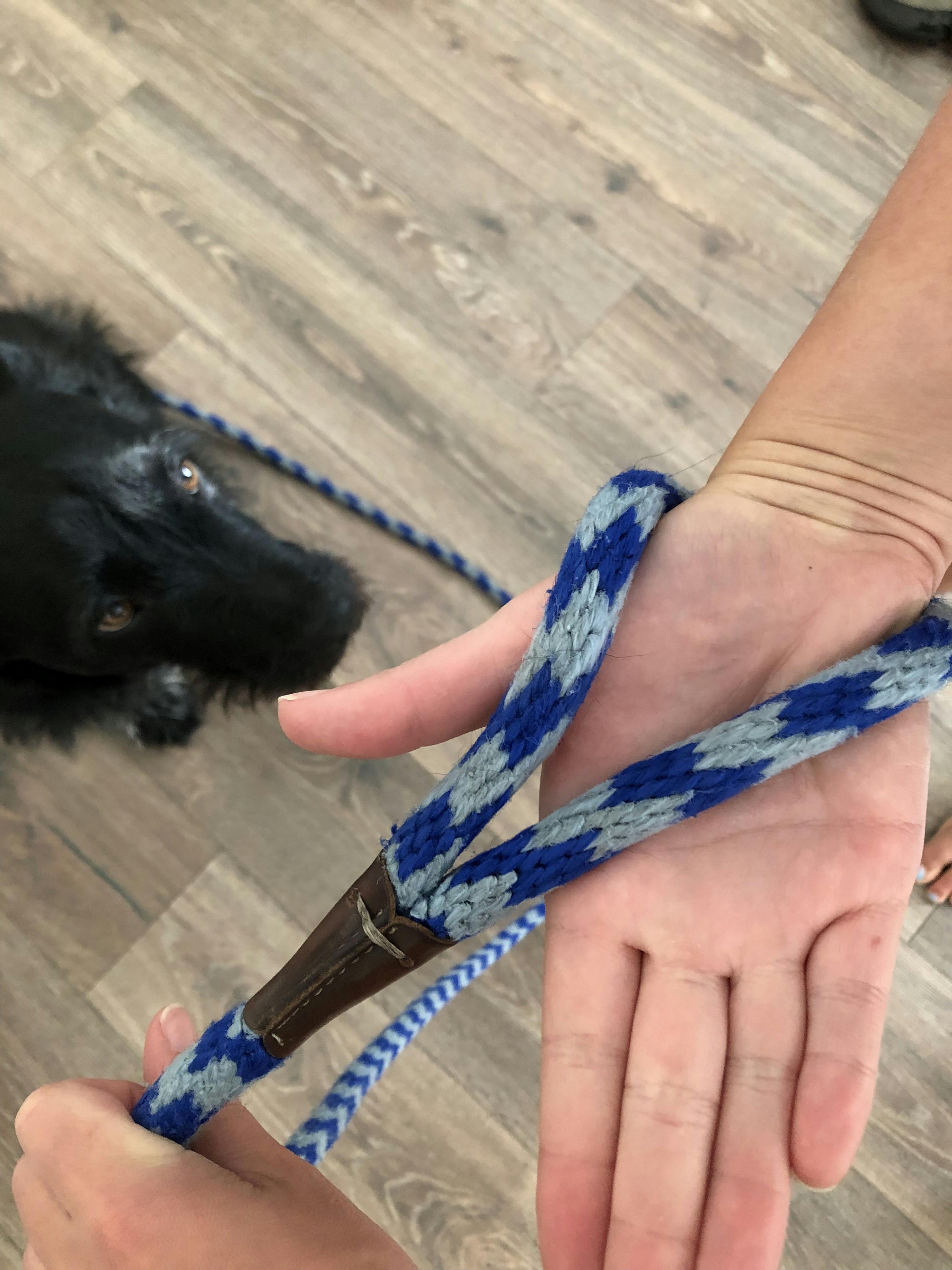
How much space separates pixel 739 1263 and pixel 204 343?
1.31m

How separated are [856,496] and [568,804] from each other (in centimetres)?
35

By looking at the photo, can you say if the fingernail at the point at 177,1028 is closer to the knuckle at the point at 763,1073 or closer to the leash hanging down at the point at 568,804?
the leash hanging down at the point at 568,804

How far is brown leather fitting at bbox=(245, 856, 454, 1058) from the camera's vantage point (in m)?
0.57

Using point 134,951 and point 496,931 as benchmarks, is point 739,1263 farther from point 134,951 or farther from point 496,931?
point 134,951

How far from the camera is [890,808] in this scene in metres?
0.63

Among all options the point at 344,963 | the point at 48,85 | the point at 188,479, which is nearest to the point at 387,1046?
the point at 344,963

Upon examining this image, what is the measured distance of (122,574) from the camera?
0.92 meters

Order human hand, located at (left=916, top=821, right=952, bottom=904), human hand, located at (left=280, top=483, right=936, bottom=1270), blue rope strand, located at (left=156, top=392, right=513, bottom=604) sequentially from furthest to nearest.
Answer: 1. blue rope strand, located at (left=156, top=392, right=513, bottom=604)
2. human hand, located at (left=916, top=821, right=952, bottom=904)
3. human hand, located at (left=280, top=483, right=936, bottom=1270)

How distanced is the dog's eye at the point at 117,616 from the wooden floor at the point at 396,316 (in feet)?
0.94

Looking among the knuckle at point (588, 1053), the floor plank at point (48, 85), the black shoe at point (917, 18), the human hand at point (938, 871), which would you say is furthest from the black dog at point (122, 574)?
the black shoe at point (917, 18)

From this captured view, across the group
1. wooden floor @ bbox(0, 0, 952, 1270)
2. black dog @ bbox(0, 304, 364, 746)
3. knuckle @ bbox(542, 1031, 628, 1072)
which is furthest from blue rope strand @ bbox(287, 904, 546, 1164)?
black dog @ bbox(0, 304, 364, 746)

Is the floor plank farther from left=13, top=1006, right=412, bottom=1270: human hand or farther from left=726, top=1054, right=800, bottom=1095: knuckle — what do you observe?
left=726, top=1054, right=800, bottom=1095: knuckle

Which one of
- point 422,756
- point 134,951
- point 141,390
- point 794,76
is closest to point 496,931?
point 422,756

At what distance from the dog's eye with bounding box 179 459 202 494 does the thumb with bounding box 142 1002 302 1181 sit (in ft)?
1.95
